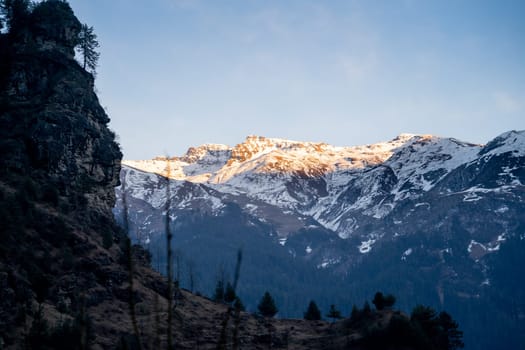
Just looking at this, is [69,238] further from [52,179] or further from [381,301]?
[381,301]

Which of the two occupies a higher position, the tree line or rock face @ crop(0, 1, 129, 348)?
the tree line

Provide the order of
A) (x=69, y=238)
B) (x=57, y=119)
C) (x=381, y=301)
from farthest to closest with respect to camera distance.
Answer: (x=381, y=301)
(x=57, y=119)
(x=69, y=238)

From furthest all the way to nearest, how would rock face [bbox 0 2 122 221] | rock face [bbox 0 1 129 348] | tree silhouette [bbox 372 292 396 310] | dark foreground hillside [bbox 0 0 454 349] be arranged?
tree silhouette [bbox 372 292 396 310], rock face [bbox 0 2 122 221], rock face [bbox 0 1 129 348], dark foreground hillside [bbox 0 0 454 349]

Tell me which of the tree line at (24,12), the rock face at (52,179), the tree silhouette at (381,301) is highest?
the tree line at (24,12)

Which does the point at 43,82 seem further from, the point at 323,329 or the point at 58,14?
the point at 323,329

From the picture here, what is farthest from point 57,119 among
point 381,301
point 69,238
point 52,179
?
point 381,301

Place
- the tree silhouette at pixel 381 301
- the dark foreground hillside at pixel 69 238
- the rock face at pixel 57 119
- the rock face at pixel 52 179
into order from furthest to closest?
the tree silhouette at pixel 381 301 < the rock face at pixel 57 119 < the rock face at pixel 52 179 < the dark foreground hillside at pixel 69 238

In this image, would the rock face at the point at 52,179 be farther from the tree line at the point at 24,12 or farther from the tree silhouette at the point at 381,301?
the tree silhouette at the point at 381,301

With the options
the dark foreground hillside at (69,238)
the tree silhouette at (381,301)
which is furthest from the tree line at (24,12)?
the tree silhouette at (381,301)

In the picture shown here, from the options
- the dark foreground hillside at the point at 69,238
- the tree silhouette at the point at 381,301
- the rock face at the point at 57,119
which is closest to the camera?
the dark foreground hillside at the point at 69,238

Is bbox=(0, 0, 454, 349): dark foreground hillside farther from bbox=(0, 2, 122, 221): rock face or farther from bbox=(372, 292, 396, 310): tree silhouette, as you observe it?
bbox=(372, 292, 396, 310): tree silhouette

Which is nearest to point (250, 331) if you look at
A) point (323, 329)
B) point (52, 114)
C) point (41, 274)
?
point (323, 329)

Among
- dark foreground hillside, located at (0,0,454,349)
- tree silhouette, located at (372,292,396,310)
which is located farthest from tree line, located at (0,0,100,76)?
tree silhouette, located at (372,292,396,310)

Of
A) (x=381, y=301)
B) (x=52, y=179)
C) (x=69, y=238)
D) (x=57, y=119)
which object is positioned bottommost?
(x=381, y=301)
